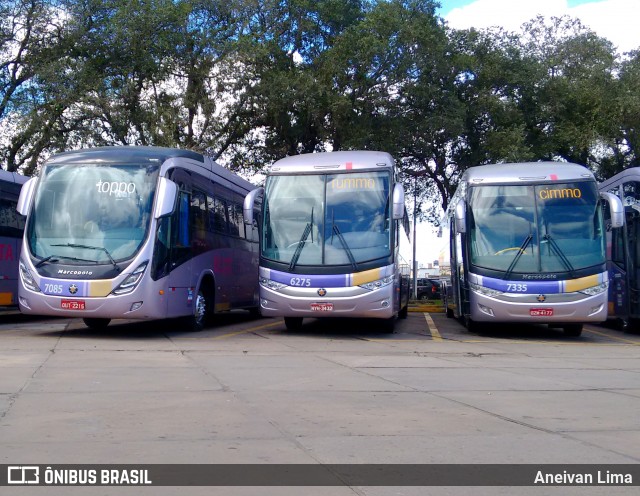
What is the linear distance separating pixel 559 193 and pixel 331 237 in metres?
4.84

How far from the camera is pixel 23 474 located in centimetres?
487

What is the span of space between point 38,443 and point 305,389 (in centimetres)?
342

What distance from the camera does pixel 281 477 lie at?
494 cm

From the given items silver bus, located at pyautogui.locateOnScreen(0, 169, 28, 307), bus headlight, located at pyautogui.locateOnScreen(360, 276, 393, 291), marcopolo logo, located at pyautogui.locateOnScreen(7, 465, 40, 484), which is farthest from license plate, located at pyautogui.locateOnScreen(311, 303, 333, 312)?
marcopolo logo, located at pyautogui.locateOnScreen(7, 465, 40, 484)

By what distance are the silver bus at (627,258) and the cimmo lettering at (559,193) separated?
2.76 meters

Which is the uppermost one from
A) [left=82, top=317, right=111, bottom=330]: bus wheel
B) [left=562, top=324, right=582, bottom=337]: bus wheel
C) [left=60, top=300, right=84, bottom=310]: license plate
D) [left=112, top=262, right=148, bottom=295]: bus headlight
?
[left=112, top=262, right=148, bottom=295]: bus headlight

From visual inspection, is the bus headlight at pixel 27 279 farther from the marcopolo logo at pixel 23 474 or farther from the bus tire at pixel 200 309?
the marcopolo logo at pixel 23 474

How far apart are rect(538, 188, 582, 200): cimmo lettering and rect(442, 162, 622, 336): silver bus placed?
20 millimetres

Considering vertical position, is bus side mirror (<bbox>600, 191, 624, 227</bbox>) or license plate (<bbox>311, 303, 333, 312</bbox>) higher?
bus side mirror (<bbox>600, 191, 624, 227</bbox>)

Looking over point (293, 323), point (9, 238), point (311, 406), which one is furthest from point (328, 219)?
point (9, 238)

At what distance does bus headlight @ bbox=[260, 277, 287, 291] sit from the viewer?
14.9m

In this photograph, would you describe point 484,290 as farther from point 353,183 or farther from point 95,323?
point 95,323

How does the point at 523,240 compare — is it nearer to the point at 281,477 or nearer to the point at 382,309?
the point at 382,309

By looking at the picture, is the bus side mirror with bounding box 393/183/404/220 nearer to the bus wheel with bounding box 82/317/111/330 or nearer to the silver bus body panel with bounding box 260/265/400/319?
the silver bus body panel with bounding box 260/265/400/319
